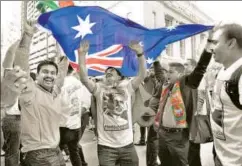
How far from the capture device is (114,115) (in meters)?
4.82

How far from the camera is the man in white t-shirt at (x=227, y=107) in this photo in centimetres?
288

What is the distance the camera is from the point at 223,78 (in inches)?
116

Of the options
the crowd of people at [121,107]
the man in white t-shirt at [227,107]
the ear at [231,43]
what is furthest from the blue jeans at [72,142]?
the ear at [231,43]

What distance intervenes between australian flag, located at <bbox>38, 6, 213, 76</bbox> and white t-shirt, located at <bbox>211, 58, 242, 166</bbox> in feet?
9.69

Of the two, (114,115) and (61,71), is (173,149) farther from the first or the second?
(61,71)

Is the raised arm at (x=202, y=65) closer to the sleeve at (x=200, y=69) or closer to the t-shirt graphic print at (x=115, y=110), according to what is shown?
the sleeve at (x=200, y=69)

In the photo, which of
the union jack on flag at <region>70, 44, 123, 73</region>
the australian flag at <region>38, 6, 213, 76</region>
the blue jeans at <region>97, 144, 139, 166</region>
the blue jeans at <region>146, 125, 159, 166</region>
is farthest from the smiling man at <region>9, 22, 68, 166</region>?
the blue jeans at <region>146, 125, 159, 166</region>

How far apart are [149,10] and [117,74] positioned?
107 ft

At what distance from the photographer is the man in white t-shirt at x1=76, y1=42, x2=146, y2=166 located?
4.75 meters

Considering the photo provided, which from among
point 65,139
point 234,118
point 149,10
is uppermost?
point 149,10

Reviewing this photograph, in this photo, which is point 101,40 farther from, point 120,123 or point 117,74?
point 120,123

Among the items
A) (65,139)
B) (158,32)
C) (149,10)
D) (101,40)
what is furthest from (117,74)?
(149,10)

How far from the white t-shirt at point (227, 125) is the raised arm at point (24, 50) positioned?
193 cm

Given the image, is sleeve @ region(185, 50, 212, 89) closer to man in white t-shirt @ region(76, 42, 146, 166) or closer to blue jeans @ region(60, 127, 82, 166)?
man in white t-shirt @ region(76, 42, 146, 166)
